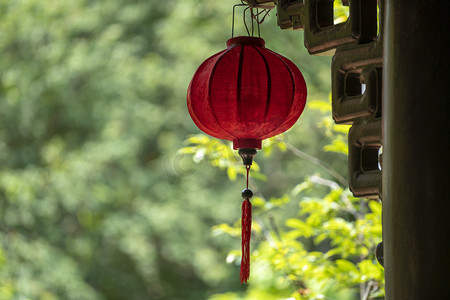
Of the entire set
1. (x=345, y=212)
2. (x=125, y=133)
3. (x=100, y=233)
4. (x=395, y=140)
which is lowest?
(x=395, y=140)

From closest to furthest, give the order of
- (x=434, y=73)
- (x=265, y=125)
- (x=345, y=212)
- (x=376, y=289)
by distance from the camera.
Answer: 1. (x=434, y=73)
2. (x=265, y=125)
3. (x=376, y=289)
4. (x=345, y=212)

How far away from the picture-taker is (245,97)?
1591 millimetres

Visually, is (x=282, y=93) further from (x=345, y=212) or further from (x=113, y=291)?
(x=113, y=291)

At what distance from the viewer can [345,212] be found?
2432 mm

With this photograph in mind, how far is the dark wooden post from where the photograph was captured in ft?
3.71

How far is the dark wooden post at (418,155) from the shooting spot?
3.71ft

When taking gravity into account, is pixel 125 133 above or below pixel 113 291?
above

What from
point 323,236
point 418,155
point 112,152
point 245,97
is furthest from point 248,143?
point 112,152

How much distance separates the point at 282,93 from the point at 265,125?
8 centimetres

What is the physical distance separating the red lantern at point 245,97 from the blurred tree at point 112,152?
406 centimetres

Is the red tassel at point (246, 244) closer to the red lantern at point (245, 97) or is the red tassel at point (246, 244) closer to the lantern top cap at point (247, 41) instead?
the red lantern at point (245, 97)

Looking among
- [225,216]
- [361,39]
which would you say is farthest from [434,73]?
[225,216]

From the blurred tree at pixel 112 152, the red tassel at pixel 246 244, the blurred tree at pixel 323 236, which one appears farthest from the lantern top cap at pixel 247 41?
the blurred tree at pixel 112 152

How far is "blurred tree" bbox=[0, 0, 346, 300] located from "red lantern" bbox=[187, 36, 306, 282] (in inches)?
160
